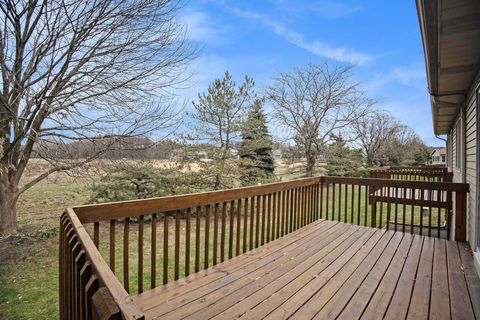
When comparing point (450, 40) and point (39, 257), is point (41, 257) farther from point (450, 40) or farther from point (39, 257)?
point (450, 40)

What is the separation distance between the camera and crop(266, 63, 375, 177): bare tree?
50.7ft

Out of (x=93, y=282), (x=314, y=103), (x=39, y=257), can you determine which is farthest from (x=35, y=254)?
(x=314, y=103)

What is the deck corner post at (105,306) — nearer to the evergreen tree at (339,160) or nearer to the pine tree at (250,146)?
the pine tree at (250,146)

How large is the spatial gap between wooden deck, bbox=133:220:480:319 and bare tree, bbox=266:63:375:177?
12.7 meters

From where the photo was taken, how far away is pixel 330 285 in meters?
2.55

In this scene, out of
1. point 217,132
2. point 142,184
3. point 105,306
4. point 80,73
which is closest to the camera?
point 105,306

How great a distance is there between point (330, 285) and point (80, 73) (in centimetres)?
576

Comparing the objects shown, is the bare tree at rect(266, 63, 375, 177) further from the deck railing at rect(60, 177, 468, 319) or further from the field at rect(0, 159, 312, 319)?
the deck railing at rect(60, 177, 468, 319)

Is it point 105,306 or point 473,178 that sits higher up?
point 473,178

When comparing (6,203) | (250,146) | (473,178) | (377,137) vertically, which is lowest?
(6,203)

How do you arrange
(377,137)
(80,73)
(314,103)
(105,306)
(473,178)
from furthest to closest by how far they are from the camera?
(377,137) < (314,103) < (80,73) < (473,178) < (105,306)

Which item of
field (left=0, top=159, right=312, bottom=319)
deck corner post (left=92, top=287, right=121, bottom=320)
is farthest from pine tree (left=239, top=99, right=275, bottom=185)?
deck corner post (left=92, top=287, right=121, bottom=320)

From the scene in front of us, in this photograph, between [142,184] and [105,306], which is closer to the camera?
[105,306]

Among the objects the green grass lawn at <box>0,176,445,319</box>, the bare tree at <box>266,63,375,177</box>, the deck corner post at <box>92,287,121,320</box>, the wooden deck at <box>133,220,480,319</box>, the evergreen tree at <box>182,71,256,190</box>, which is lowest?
the green grass lawn at <box>0,176,445,319</box>
